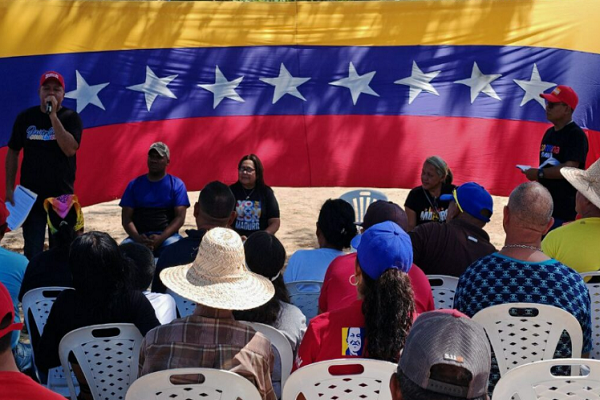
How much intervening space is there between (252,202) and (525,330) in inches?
145

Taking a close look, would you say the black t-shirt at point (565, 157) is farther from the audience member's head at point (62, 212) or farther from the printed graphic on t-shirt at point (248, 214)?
the audience member's head at point (62, 212)

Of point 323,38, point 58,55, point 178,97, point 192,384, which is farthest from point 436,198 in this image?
point 192,384

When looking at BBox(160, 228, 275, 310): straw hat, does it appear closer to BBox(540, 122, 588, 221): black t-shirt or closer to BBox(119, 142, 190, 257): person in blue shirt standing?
BBox(119, 142, 190, 257): person in blue shirt standing

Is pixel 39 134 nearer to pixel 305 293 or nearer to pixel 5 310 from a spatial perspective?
pixel 305 293

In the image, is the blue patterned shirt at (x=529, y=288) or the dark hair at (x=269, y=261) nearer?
the blue patterned shirt at (x=529, y=288)

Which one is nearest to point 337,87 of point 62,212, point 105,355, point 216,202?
point 62,212

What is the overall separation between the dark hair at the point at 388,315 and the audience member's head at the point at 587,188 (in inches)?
75.7

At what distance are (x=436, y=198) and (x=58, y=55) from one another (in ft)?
12.0

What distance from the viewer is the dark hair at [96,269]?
152 inches

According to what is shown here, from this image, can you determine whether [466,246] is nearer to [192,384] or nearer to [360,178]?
[192,384]

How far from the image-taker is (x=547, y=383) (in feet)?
9.64

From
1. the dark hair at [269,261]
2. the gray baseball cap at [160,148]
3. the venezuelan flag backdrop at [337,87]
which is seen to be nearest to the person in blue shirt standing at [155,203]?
the gray baseball cap at [160,148]

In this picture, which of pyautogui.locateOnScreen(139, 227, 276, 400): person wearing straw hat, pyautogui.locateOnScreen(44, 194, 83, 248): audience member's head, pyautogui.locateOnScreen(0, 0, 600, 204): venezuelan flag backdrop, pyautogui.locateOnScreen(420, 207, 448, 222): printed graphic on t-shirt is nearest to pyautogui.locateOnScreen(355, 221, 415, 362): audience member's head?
pyautogui.locateOnScreen(139, 227, 276, 400): person wearing straw hat

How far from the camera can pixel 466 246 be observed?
16.0ft
